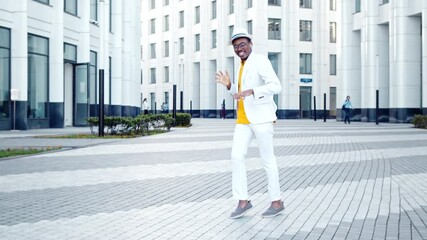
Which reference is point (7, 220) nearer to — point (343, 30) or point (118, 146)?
point (118, 146)

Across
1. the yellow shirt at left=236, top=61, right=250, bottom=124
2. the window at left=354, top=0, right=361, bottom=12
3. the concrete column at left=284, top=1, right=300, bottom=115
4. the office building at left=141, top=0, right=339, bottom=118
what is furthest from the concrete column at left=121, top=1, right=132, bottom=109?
the yellow shirt at left=236, top=61, right=250, bottom=124

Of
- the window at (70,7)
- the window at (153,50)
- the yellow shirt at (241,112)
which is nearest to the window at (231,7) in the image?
the window at (153,50)

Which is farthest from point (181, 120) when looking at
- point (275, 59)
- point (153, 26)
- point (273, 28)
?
point (153, 26)

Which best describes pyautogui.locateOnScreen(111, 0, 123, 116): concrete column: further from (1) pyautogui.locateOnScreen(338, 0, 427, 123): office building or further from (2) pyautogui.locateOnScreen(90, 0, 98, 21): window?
(1) pyautogui.locateOnScreen(338, 0, 427, 123): office building

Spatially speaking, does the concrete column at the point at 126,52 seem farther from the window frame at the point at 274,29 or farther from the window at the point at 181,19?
the window at the point at 181,19

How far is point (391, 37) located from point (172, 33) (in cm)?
3969

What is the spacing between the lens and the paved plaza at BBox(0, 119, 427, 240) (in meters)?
6.11

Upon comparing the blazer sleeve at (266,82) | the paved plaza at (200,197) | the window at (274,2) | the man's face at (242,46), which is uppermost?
the window at (274,2)

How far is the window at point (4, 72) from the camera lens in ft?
83.9

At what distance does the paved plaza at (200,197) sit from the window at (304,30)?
46.8 meters

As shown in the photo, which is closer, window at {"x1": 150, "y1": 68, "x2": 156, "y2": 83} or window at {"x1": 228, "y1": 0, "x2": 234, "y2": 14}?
window at {"x1": 228, "y1": 0, "x2": 234, "y2": 14}

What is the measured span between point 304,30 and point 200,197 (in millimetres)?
54068

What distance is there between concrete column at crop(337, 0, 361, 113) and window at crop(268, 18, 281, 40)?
40.8ft

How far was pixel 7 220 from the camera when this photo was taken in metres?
6.61
